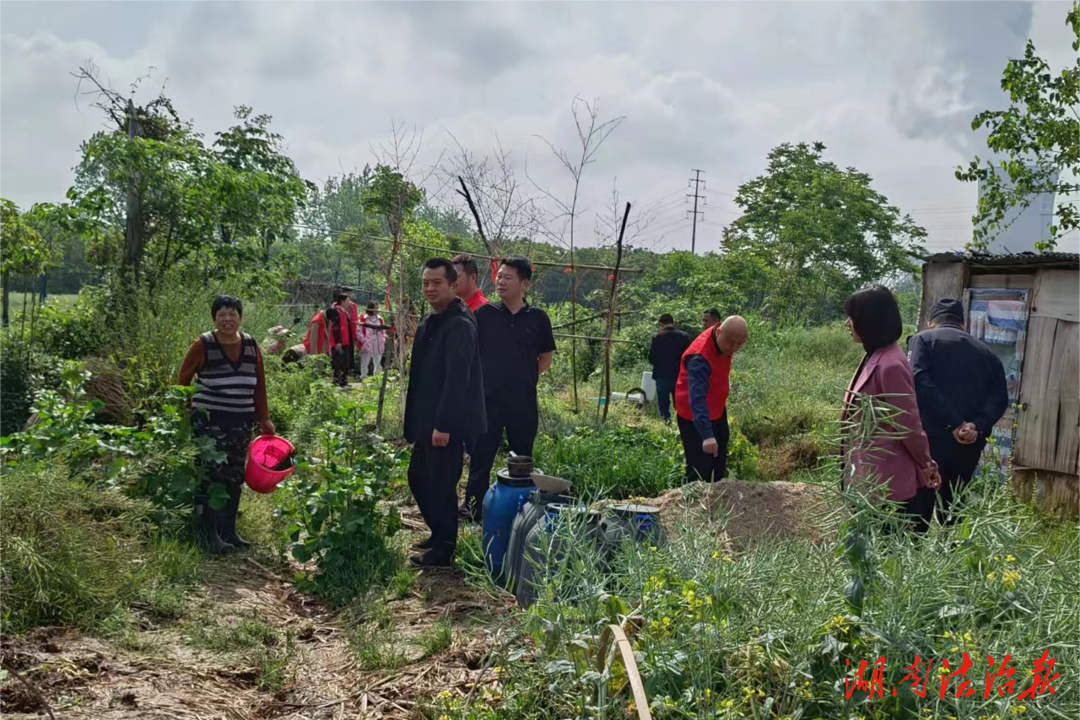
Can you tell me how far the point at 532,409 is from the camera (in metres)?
6.31

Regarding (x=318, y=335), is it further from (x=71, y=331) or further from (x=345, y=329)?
(x=71, y=331)

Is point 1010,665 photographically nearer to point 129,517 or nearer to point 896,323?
point 896,323

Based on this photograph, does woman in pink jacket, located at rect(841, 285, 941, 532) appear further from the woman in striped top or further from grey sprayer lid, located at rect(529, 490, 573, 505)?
the woman in striped top

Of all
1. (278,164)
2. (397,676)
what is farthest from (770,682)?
(278,164)

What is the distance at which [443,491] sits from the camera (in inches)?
210

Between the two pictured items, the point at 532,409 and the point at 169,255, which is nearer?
the point at 532,409

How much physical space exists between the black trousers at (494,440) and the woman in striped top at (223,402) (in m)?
1.52

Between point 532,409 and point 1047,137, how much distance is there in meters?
6.19

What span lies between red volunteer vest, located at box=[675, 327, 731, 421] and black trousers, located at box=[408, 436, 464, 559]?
1.63 meters

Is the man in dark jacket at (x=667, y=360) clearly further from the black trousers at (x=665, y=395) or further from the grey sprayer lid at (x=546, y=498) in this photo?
the grey sprayer lid at (x=546, y=498)

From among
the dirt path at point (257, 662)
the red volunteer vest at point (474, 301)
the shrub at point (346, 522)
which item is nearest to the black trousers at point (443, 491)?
the shrub at point (346, 522)

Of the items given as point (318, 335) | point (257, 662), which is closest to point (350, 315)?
point (318, 335)

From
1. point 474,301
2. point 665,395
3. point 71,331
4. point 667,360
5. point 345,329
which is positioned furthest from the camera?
point 345,329

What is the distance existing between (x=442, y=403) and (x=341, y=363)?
31.3 feet
